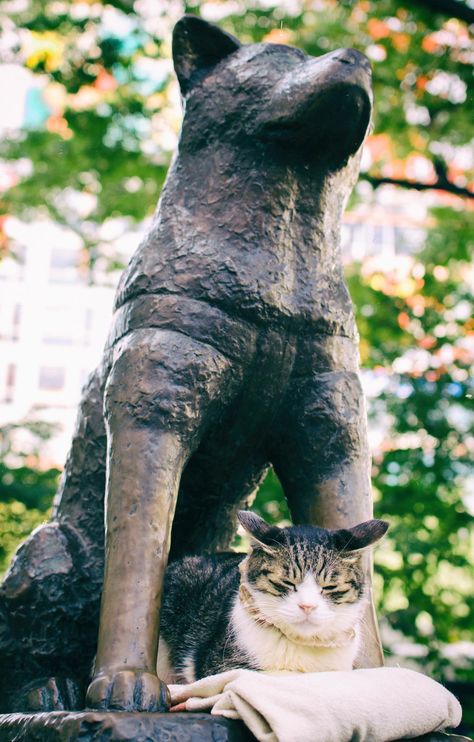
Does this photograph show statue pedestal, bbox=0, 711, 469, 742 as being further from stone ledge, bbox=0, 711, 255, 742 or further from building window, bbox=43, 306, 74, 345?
building window, bbox=43, 306, 74, 345

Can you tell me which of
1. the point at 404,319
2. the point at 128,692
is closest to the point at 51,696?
the point at 128,692

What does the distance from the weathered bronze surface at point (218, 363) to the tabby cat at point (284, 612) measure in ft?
0.63

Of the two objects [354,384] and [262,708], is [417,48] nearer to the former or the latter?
[354,384]

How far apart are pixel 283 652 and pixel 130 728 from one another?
1.93ft

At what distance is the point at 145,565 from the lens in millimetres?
2053

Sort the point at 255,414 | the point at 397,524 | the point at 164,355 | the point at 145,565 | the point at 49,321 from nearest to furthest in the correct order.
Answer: the point at 145,565
the point at 164,355
the point at 255,414
the point at 397,524
the point at 49,321

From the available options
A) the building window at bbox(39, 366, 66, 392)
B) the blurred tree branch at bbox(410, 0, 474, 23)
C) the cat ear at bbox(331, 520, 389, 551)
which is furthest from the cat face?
the building window at bbox(39, 366, 66, 392)

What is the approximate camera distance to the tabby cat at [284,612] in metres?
2.15

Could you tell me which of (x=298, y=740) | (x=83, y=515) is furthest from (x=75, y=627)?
(x=298, y=740)

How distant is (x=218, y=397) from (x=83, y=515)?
Result: 56 centimetres

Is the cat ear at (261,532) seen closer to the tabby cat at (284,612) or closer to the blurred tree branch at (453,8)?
the tabby cat at (284,612)

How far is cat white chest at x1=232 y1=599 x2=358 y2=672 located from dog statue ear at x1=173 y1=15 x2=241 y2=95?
1.67 m

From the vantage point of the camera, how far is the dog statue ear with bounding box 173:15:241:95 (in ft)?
8.81

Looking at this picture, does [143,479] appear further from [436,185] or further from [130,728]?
[436,185]
